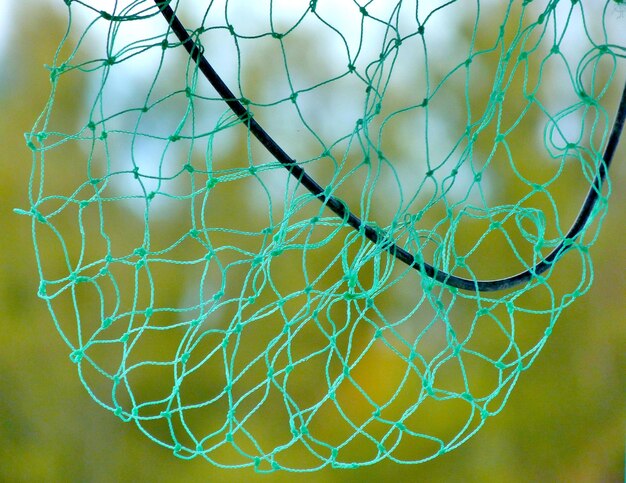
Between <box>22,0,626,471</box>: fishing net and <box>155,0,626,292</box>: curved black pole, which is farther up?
<box>22,0,626,471</box>: fishing net

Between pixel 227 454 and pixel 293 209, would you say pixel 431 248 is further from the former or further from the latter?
pixel 293 209

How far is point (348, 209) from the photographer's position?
0.65m

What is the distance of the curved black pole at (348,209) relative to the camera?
64 cm

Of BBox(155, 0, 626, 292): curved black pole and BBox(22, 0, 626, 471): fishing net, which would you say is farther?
BBox(22, 0, 626, 471): fishing net

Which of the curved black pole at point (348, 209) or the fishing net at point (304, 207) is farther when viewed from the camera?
the fishing net at point (304, 207)

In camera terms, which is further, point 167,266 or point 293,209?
point 167,266

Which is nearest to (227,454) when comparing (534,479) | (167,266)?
(167,266)

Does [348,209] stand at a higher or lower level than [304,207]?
lower

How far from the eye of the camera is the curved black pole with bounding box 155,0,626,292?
2.09 ft

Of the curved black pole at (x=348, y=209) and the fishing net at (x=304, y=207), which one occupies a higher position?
the fishing net at (x=304, y=207)

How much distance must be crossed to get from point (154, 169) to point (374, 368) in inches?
34.7

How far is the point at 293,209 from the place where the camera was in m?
0.71

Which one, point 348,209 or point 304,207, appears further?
point 304,207

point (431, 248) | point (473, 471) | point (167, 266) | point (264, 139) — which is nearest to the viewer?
point (264, 139)
